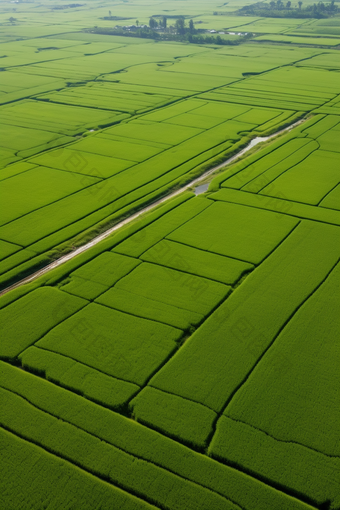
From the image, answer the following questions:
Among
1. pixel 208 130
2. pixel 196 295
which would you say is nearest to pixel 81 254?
pixel 196 295

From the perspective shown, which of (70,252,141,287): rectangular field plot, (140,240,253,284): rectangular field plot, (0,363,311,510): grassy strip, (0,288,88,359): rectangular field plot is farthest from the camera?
(140,240,253,284): rectangular field plot

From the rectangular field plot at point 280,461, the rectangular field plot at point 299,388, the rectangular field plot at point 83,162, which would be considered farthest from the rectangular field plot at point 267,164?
the rectangular field plot at point 280,461

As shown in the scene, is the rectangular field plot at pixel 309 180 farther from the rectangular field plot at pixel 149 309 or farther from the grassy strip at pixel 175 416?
the grassy strip at pixel 175 416

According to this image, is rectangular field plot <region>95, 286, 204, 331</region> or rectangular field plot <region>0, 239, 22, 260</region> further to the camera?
rectangular field plot <region>0, 239, 22, 260</region>

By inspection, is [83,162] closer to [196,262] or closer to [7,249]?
[7,249]

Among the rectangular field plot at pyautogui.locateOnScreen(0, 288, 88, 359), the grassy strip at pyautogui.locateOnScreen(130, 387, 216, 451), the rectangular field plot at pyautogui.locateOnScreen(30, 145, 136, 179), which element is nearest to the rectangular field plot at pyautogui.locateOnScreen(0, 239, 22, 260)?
the rectangular field plot at pyautogui.locateOnScreen(0, 288, 88, 359)

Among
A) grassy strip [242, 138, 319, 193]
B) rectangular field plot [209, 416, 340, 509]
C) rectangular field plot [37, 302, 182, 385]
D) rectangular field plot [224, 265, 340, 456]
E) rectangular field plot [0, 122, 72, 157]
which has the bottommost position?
rectangular field plot [209, 416, 340, 509]

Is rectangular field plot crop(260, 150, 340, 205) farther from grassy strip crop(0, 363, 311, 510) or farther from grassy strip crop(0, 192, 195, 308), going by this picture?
grassy strip crop(0, 363, 311, 510)
